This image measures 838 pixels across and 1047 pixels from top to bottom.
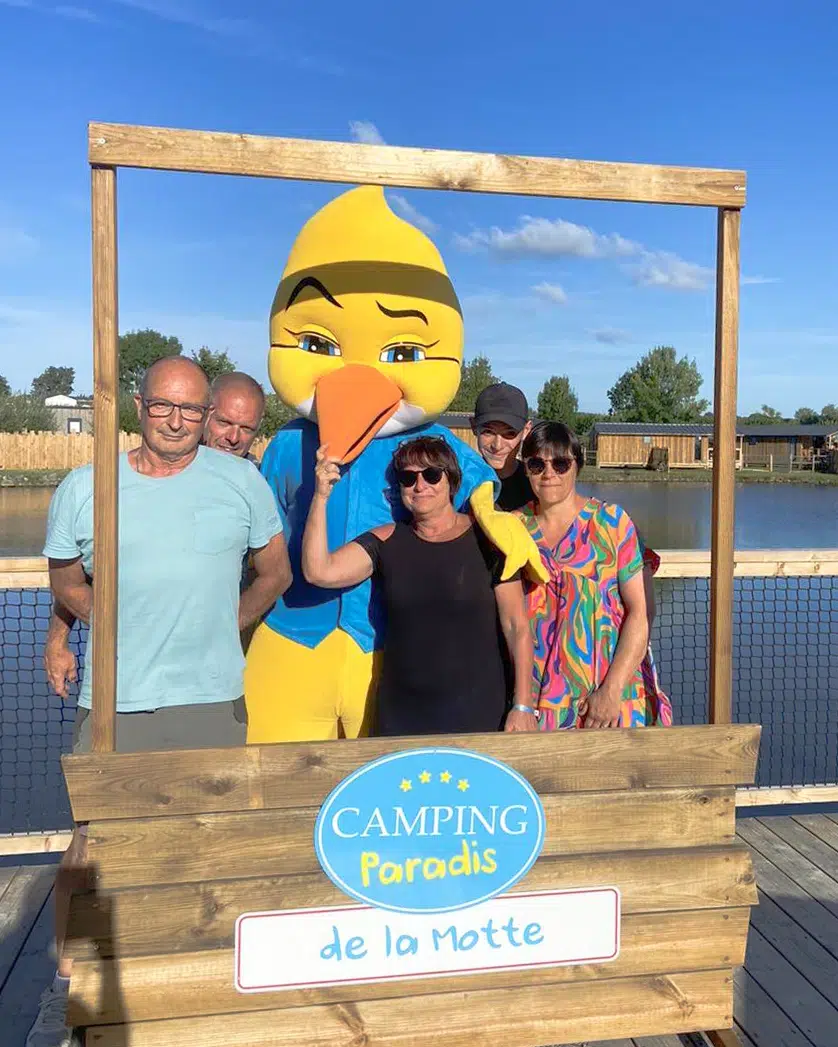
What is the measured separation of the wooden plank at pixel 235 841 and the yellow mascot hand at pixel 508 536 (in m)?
0.61

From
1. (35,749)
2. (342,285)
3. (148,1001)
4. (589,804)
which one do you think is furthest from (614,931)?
(35,749)

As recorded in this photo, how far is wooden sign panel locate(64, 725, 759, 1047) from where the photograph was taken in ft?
6.86

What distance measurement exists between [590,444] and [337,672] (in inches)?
1613

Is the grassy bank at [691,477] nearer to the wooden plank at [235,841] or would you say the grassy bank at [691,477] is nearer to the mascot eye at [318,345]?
the mascot eye at [318,345]

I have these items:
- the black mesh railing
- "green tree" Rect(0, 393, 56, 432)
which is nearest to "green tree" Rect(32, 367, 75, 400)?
"green tree" Rect(0, 393, 56, 432)

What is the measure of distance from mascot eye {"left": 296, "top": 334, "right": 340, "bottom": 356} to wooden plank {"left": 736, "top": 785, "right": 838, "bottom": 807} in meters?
2.53

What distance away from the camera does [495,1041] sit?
2266 mm

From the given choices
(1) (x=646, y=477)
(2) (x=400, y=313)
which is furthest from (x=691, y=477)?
(2) (x=400, y=313)

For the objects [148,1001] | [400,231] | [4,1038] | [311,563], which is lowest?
[4,1038]

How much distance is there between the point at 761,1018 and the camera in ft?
8.70

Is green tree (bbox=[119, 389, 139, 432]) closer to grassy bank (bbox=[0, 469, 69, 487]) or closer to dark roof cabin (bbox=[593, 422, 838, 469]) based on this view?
grassy bank (bbox=[0, 469, 69, 487])

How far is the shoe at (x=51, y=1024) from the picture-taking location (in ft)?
7.95

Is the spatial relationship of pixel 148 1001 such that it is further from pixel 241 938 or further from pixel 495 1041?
pixel 495 1041

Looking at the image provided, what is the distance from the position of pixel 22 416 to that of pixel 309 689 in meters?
34.1
